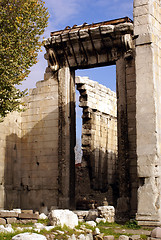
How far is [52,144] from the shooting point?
51.1ft

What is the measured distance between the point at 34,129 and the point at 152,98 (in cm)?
647

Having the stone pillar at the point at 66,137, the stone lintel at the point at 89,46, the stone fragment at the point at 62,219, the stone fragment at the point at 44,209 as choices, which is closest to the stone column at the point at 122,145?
the stone lintel at the point at 89,46

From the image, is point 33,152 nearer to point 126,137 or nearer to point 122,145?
point 122,145

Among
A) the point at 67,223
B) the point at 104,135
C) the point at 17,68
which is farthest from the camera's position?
the point at 104,135

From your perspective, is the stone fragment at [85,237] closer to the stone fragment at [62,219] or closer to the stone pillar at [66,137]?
the stone fragment at [62,219]

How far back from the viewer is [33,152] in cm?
1609

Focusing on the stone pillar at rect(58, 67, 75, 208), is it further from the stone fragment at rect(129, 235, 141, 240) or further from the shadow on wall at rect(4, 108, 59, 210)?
the stone fragment at rect(129, 235, 141, 240)

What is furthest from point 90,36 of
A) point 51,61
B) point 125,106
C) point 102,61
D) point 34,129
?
point 34,129

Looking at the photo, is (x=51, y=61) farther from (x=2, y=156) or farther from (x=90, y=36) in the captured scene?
(x=2, y=156)

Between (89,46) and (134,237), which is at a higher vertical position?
(89,46)

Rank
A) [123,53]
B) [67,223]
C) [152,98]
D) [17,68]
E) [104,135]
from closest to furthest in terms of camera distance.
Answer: [67,223] < [152,98] < [17,68] < [123,53] < [104,135]

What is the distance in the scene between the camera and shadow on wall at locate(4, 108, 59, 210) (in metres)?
15.4

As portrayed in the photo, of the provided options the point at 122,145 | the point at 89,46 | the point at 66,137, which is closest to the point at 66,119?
the point at 66,137

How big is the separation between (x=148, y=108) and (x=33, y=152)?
644 centimetres
